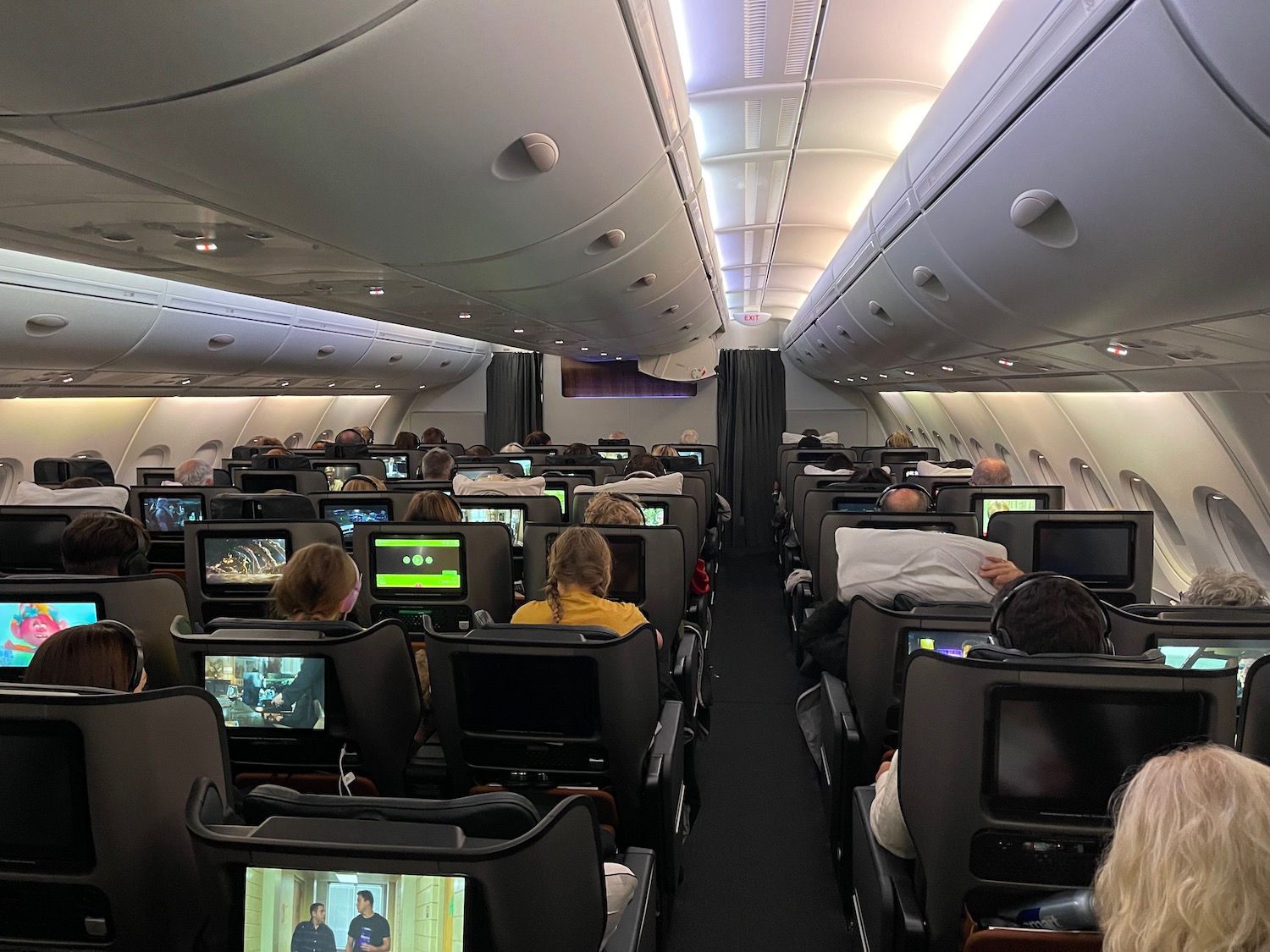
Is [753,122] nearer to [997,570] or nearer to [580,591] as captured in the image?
[997,570]

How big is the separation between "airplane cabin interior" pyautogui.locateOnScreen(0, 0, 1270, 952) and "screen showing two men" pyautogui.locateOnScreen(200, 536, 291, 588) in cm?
2

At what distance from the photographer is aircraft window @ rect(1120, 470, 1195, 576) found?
7582 mm

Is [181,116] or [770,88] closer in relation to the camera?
[181,116]

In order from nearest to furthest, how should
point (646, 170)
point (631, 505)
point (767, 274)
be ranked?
point (646, 170)
point (631, 505)
point (767, 274)

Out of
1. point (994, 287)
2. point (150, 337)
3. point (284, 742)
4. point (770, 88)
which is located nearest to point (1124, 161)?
point (994, 287)

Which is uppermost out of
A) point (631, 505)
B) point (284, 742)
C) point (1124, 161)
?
point (1124, 161)

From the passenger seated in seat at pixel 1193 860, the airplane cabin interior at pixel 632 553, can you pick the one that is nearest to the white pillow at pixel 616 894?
the airplane cabin interior at pixel 632 553

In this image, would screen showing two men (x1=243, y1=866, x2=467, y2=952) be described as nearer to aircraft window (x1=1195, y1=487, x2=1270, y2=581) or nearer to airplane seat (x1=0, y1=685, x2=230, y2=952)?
airplane seat (x1=0, y1=685, x2=230, y2=952)

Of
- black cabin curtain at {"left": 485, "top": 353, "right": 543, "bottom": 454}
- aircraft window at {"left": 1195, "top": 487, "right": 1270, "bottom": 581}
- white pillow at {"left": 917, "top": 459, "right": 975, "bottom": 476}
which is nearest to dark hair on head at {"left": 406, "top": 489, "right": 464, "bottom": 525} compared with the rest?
white pillow at {"left": 917, "top": 459, "right": 975, "bottom": 476}

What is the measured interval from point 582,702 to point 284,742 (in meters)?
1.08

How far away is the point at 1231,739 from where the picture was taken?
2096 millimetres

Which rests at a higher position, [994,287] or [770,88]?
[770,88]

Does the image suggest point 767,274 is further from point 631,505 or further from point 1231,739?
point 1231,739

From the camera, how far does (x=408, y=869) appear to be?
4.43ft
